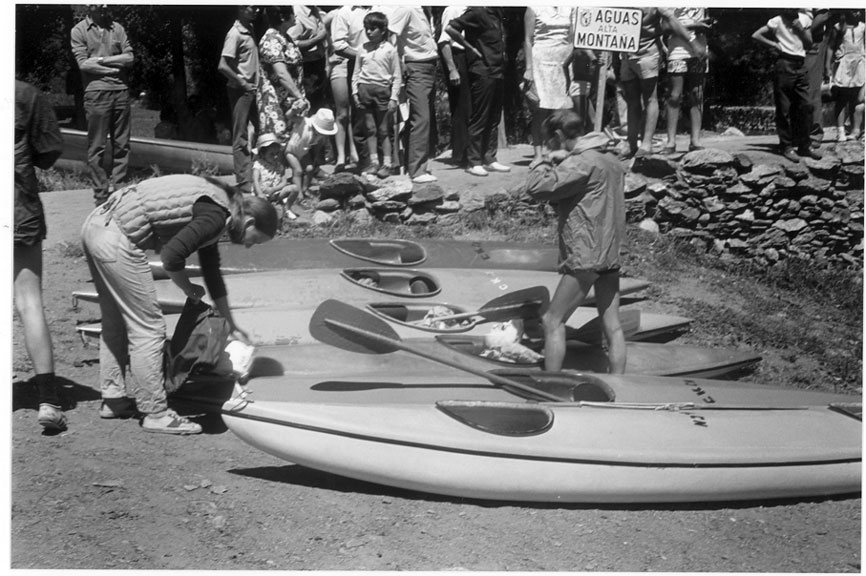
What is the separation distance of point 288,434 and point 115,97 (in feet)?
10.8

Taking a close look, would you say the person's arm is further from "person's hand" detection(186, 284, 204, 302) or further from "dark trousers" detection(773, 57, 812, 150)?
"person's hand" detection(186, 284, 204, 302)

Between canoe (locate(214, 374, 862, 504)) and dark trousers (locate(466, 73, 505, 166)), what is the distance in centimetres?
392

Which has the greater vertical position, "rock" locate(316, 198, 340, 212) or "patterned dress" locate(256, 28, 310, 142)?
"patterned dress" locate(256, 28, 310, 142)

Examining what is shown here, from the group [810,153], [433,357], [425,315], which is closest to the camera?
[433,357]

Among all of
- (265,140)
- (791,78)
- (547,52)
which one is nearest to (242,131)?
(265,140)

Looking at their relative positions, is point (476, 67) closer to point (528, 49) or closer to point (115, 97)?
point (528, 49)

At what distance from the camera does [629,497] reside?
4.09m

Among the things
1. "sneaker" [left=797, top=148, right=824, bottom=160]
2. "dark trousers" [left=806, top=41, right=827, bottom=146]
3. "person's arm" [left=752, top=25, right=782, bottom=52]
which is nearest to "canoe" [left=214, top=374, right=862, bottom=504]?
"person's arm" [left=752, top=25, right=782, bottom=52]

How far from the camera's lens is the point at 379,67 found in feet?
24.3

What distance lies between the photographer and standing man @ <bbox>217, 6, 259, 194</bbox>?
21.5 feet

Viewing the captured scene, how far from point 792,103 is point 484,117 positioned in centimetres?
240

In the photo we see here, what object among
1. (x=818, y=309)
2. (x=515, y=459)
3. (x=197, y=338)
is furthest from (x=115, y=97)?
(x=818, y=309)

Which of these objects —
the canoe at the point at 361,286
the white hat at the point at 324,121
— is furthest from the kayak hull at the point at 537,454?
the white hat at the point at 324,121

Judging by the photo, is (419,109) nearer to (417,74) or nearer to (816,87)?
(417,74)
